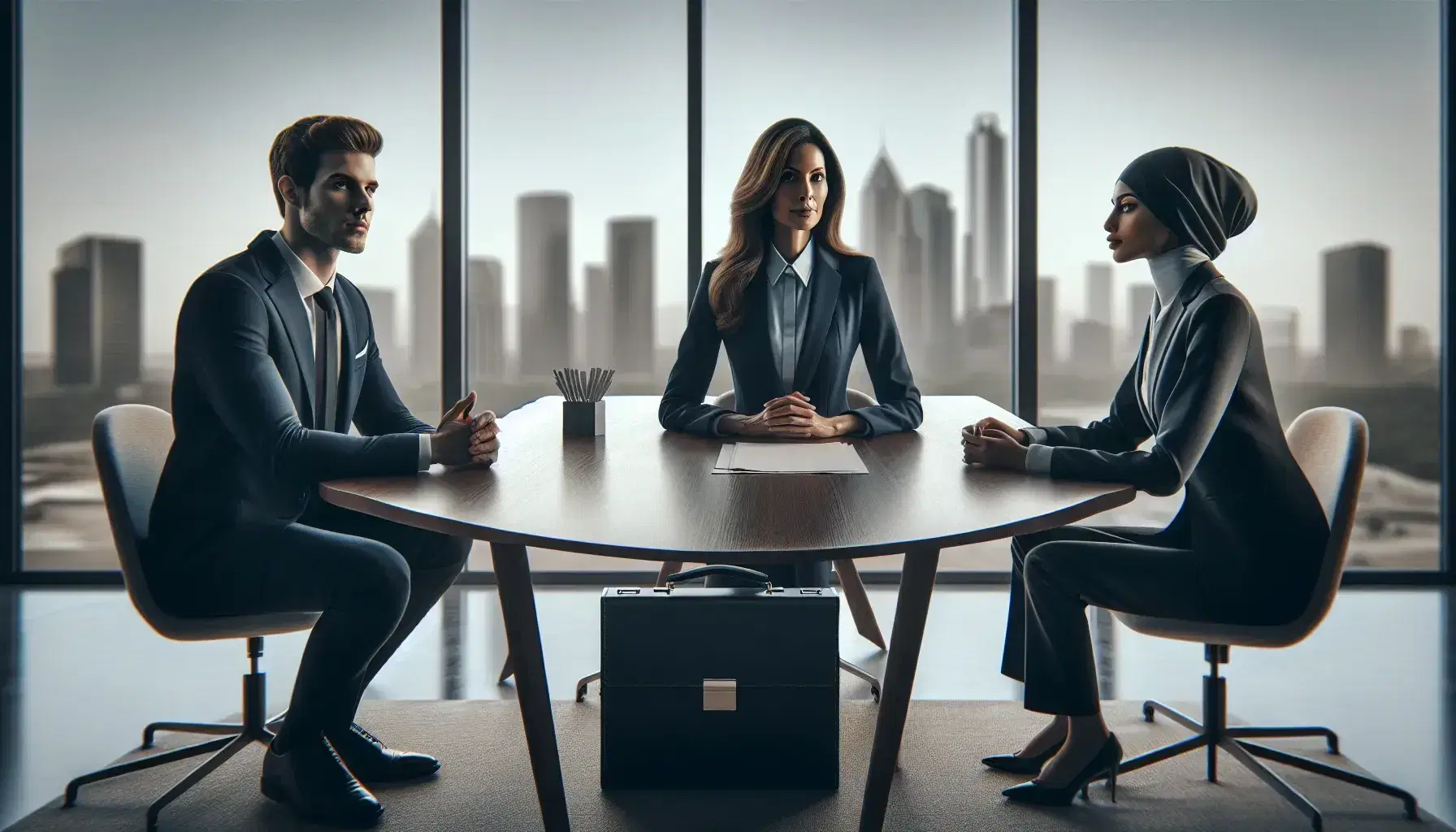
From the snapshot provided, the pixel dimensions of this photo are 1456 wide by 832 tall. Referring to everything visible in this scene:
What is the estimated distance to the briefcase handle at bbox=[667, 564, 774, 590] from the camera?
2324 mm

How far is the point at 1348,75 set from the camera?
169 inches

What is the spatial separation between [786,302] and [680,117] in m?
1.64

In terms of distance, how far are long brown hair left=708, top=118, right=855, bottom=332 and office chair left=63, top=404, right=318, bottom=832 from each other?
129 centimetres

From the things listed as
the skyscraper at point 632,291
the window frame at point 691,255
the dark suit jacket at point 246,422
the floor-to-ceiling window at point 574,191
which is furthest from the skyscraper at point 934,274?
the dark suit jacket at point 246,422

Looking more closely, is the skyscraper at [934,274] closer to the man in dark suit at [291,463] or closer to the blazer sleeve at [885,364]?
the blazer sleeve at [885,364]

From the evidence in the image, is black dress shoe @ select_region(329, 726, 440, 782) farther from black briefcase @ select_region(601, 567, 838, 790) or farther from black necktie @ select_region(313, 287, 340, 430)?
black necktie @ select_region(313, 287, 340, 430)

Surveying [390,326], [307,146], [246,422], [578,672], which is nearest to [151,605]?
[246,422]

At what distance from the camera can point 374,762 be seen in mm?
2383

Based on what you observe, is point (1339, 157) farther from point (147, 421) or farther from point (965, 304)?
point (147, 421)

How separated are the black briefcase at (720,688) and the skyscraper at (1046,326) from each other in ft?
7.47

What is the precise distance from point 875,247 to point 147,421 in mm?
2773

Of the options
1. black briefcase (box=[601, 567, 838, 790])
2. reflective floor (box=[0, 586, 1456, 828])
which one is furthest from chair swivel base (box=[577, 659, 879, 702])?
black briefcase (box=[601, 567, 838, 790])

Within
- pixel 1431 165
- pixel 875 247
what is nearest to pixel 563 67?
pixel 875 247

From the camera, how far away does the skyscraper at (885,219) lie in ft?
14.0
